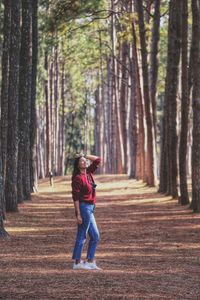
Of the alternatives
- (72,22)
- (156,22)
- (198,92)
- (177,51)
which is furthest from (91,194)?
(156,22)

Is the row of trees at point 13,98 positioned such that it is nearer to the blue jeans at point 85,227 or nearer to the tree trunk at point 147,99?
the blue jeans at point 85,227

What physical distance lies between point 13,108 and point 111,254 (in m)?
8.85

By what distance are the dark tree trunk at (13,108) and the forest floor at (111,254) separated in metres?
0.71

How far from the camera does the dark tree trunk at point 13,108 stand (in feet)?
69.1

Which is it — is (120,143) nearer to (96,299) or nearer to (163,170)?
(163,170)

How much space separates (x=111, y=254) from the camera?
13883mm

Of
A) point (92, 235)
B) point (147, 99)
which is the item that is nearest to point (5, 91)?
point (92, 235)

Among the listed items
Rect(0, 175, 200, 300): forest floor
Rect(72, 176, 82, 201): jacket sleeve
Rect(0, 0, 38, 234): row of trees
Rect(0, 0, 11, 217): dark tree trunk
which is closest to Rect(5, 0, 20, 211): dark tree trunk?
Rect(0, 0, 38, 234): row of trees

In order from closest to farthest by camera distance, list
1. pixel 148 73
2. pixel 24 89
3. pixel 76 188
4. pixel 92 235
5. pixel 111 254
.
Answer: pixel 76 188, pixel 92 235, pixel 111 254, pixel 24 89, pixel 148 73

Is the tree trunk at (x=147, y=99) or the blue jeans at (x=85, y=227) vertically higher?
the tree trunk at (x=147, y=99)

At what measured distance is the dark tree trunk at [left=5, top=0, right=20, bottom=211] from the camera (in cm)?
2105

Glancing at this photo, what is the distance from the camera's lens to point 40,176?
184 feet

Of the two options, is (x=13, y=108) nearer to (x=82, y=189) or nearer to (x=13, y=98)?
(x=13, y=98)

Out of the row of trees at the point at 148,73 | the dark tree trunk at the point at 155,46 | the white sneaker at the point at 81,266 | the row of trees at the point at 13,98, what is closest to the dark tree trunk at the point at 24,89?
A: the row of trees at the point at 13,98
